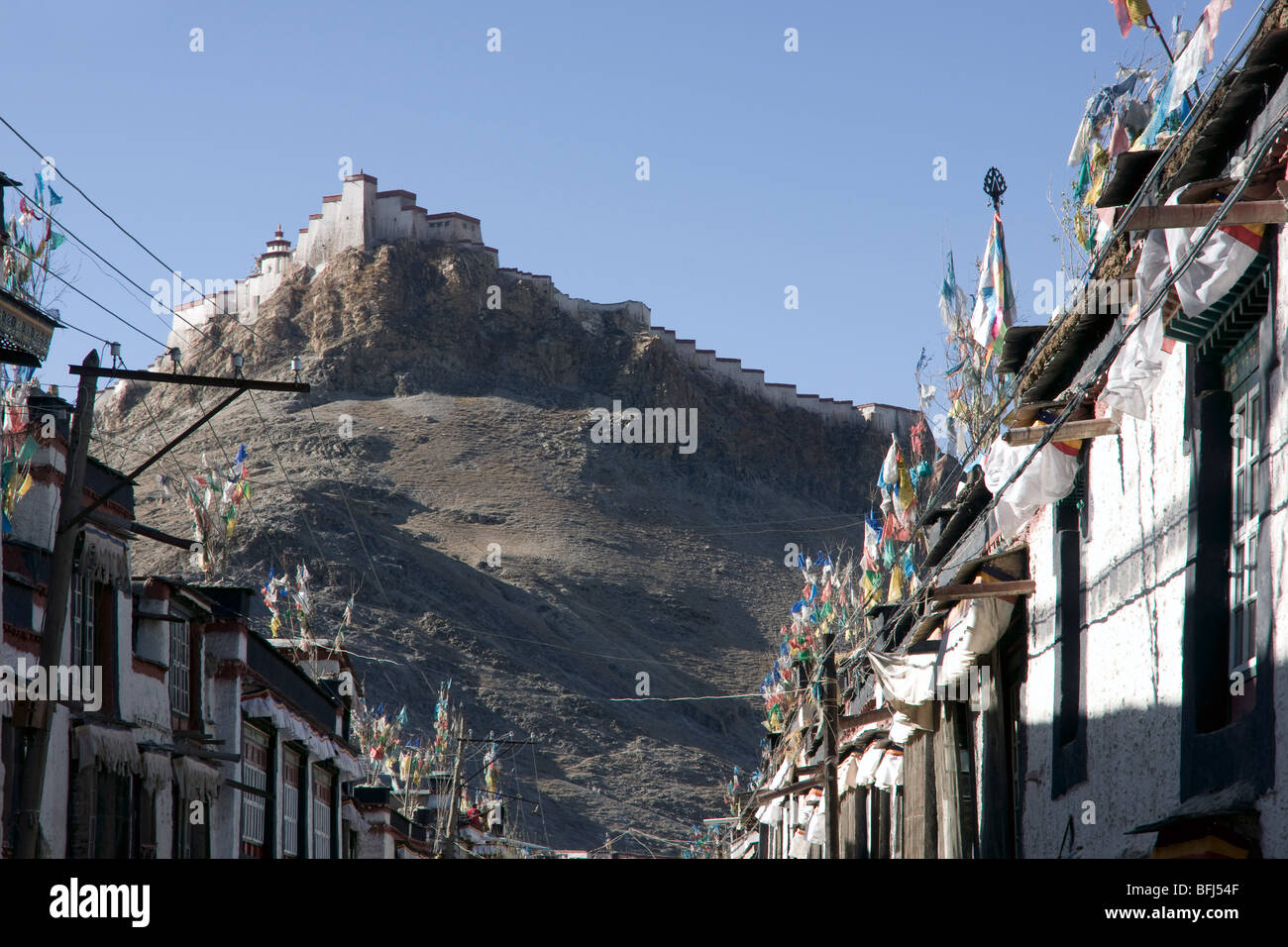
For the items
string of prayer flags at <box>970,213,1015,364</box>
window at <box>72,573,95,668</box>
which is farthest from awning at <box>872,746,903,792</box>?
window at <box>72,573,95,668</box>

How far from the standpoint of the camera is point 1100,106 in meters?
19.8

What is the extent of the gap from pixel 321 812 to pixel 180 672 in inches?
409

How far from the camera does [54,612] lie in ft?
47.0

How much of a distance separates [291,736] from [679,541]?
Answer: 96143mm

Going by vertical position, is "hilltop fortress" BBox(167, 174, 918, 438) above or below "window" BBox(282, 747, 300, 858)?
above

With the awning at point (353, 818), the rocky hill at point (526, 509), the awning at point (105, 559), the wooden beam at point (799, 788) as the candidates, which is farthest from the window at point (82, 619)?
the rocky hill at point (526, 509)

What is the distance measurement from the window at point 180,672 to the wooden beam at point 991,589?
38.7ft

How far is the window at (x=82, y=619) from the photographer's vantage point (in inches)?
781

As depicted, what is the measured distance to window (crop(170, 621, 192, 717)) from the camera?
23531 millimetres

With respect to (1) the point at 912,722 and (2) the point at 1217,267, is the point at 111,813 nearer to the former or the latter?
(1) the point at 912,722

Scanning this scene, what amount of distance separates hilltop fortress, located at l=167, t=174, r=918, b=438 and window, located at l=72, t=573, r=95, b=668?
12097cm

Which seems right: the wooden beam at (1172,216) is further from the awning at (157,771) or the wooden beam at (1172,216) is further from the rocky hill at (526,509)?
the rocky hill at (526,509)

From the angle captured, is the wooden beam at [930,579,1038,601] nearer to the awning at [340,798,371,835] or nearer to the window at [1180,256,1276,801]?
the window at [1180,256,1276,801]
